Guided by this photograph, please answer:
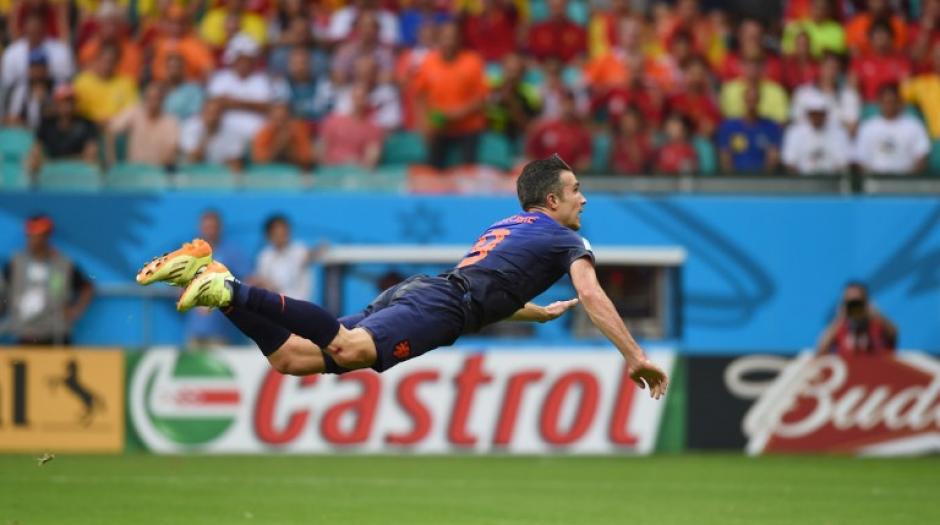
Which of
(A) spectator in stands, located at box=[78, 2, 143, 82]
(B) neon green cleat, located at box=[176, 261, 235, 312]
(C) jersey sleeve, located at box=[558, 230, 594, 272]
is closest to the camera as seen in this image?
(B) neon green cleat, located at box=[176, 261, 235, 312]

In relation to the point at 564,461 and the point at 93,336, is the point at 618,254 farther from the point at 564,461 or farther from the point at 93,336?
the point at 93,336

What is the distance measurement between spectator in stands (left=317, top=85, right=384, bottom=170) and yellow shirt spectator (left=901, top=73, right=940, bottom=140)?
20.9ft

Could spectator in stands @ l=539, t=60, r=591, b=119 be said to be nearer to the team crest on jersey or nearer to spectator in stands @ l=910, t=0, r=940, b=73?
spectator in stands @ l=910, t=0, r=940, b=73

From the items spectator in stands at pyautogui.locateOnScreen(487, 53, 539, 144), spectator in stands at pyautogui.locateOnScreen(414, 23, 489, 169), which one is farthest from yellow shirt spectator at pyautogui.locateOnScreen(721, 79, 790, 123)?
spectator in stands at pyautogui.locateOnScreen(414, 23, 489, 169)

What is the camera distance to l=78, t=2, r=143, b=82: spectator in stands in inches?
767

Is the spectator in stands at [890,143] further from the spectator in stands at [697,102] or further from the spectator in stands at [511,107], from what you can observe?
the spectator in stands at [511,107]

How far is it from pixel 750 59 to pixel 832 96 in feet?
3.52

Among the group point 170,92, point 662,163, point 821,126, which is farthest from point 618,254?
point 170,92

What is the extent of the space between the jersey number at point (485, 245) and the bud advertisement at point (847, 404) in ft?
25.9

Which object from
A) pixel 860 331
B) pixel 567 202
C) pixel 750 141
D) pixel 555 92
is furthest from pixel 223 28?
pixel 567 202

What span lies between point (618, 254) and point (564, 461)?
329 cm

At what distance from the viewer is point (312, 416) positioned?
1667cm

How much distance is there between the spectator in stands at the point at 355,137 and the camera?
727 inches

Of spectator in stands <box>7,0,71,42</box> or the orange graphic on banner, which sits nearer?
the orange graphic on banner
